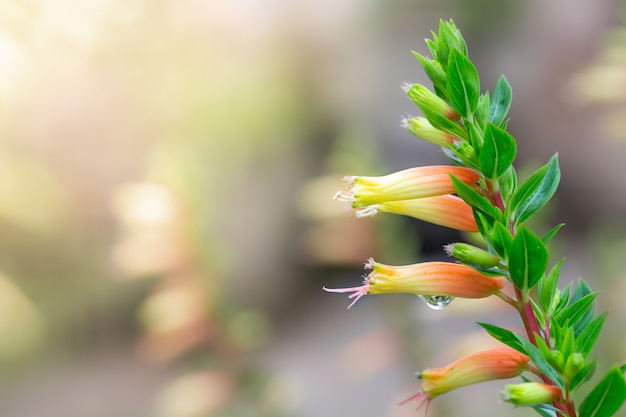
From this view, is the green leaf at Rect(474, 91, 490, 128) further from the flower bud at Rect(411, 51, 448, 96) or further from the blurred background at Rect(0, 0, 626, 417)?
the blurred background at Rect(0, 0, 626, 417)

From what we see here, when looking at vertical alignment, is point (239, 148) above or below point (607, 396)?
above

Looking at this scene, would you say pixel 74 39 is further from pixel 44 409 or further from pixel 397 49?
pixel 397 49

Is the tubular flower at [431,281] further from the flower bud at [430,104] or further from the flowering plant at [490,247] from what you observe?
the flower bud at [430,104]

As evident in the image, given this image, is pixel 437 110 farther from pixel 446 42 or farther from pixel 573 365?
pixel 573 365

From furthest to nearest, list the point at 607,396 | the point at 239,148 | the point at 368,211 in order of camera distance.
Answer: the point at 239,148 < the point at 368,211 < the point at 607,396

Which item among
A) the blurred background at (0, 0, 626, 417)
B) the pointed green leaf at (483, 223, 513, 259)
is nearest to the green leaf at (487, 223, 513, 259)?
the pointed green leaf at (483, 223, 513, 259)

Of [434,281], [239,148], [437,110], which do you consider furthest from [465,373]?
[239,148]

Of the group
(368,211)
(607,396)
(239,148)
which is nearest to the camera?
(607,396)
